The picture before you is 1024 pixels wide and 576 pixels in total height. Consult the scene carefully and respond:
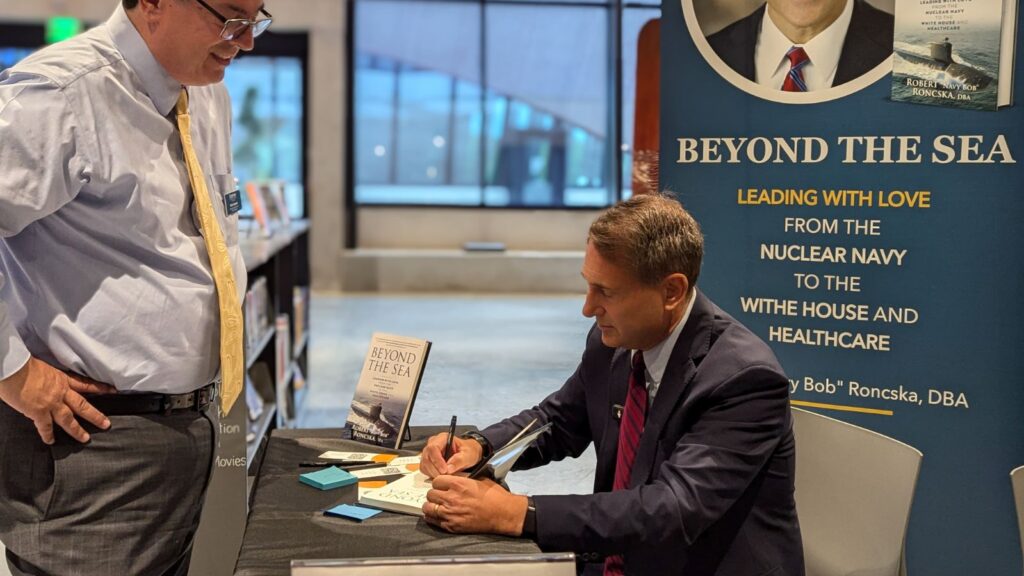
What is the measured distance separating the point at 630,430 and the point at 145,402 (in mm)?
856

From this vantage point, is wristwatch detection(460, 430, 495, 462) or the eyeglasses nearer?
the eyeglasses

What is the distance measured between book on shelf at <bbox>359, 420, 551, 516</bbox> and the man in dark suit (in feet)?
0.15

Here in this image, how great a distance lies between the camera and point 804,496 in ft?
7.19

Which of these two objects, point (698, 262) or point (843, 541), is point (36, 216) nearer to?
point (698, 262)

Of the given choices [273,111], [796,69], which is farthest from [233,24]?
[273,111]

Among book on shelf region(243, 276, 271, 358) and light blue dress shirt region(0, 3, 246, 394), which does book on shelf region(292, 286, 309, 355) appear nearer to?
book on shelf region(243, 276, 271, 358)

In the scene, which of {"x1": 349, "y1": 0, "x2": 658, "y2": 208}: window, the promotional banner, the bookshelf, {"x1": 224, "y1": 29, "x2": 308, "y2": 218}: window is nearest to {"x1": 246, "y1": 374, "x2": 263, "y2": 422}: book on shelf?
the bookshelf

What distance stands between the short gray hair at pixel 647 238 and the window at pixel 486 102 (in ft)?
31.0

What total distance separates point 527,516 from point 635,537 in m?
0.18

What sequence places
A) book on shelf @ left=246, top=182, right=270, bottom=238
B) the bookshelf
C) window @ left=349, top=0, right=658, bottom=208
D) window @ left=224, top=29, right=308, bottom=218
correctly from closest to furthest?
the bookshelf → book on shelf @ left=246, top=182, right=270, bottom=238 → window @ left=224, top=29, right=308, bottom=218 → window @ left=349, top=0, right=658, bottom=208

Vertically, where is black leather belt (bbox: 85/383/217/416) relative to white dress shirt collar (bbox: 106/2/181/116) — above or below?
below

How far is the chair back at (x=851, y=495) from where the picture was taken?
2023mm

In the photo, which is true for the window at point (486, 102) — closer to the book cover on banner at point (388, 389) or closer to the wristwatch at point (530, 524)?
the book cover on banner at point (388, 389)

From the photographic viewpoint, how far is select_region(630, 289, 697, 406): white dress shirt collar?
1.78m
